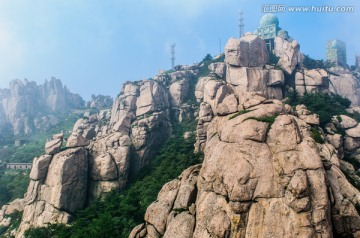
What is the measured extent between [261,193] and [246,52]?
1764 inches

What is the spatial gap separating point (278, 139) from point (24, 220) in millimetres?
34665

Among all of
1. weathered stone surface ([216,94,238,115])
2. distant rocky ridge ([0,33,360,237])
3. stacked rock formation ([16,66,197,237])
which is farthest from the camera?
stacked rock formation ([16,66,197,237])

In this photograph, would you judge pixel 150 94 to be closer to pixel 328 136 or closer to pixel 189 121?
pixel 189 121

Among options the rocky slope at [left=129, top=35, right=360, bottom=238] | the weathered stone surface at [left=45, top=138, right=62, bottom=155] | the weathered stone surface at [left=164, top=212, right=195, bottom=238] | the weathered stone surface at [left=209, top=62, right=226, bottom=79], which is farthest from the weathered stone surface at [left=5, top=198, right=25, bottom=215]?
the weathered stone surface at [left=209, top=62, right=226, bottom=79]

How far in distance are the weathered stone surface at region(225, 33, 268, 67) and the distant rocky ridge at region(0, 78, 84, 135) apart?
80.7m

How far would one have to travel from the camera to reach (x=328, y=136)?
1505 inches

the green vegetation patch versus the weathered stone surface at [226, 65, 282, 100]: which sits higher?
the weathered stone surface at [226, 65, 282, 100]

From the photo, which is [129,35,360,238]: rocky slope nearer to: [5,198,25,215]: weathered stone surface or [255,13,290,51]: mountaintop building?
[5,198,25,215]: weathered stone surface

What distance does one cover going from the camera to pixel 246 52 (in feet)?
192

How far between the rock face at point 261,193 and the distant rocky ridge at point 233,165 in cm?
6

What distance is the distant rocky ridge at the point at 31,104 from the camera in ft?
370

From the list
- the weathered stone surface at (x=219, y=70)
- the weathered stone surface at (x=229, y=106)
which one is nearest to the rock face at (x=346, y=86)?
the weathered stone surface at (x=219, y=70)

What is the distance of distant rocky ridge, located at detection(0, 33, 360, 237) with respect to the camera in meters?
17.9

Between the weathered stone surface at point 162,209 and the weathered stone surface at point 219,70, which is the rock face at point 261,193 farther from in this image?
the weathered stone surface at point 219,70
